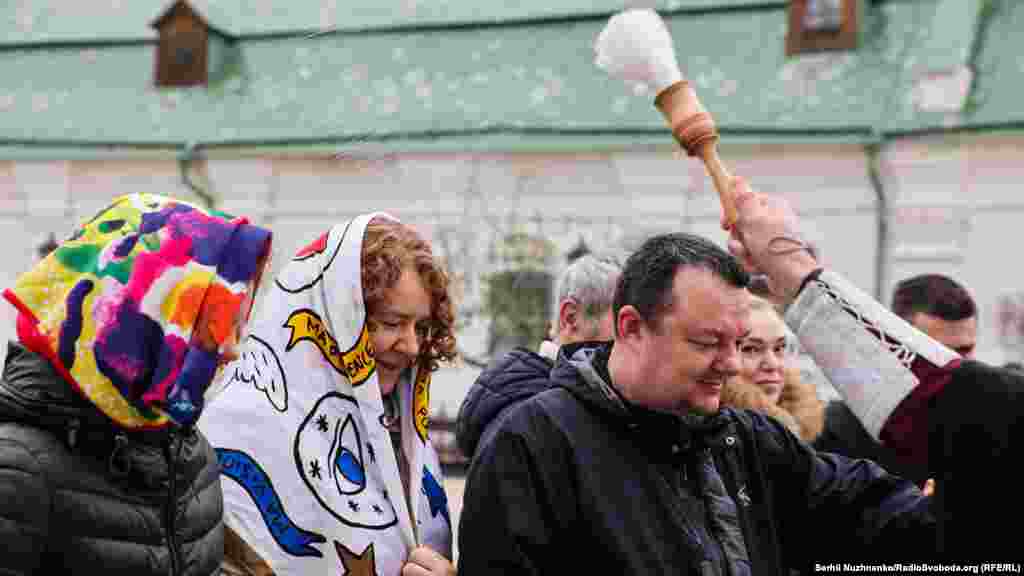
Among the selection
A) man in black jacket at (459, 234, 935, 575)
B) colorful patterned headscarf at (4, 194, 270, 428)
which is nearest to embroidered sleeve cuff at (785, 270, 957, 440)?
man in black jacket at (459, 234, 935, 575)

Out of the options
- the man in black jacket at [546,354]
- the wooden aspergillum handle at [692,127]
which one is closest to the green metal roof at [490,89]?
the man in black jacket at [546,354]

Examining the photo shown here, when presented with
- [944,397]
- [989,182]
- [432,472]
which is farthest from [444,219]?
[944,397]

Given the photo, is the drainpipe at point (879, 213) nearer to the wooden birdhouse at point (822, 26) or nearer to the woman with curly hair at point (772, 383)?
the wooden birdhouse at point (822, 26)

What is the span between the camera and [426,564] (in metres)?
2.85

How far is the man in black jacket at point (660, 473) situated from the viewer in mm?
2375

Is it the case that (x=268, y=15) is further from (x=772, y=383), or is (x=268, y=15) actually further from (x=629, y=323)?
(x=629, y=323)

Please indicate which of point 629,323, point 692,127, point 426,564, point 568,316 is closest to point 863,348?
point 692,127

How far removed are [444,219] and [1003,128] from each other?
21.8 feet

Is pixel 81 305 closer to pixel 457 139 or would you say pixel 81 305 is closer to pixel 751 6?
pixel 457 139

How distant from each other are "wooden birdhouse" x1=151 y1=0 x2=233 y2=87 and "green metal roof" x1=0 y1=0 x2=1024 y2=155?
0.25 m

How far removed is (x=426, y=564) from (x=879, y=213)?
43.8 ft

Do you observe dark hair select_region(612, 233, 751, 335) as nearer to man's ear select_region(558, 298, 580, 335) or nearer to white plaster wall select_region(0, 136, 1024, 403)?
man's ear select_region(558, 298, 580, 335)

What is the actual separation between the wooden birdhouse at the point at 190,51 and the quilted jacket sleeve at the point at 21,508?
18233 mm

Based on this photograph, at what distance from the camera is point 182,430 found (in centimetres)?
257
